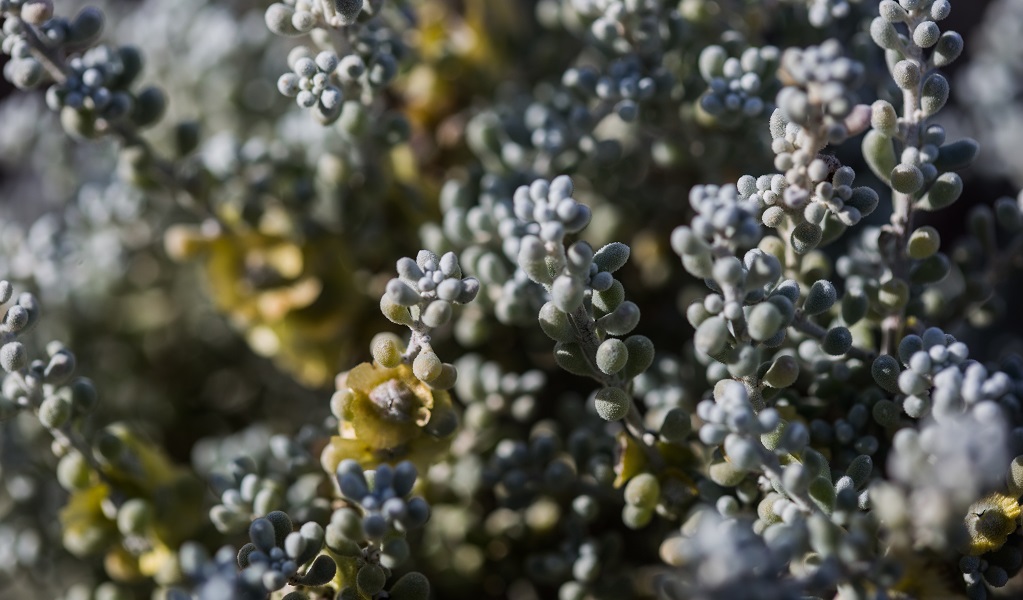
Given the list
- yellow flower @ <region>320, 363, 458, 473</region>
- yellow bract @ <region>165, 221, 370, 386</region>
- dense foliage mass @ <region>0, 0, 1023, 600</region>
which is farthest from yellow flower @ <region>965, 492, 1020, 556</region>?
yellow bract @ <region>165, 221, 370, 386</region>

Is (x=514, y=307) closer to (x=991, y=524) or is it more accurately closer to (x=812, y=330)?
(x=812, y=330)

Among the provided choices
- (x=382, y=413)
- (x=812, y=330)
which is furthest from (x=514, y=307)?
(x=812, y=330)

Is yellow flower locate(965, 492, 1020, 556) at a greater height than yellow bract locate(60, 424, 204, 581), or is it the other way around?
yellow flower locate(965, 492, 1020, 556)

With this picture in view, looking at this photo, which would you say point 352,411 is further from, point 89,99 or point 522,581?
point 89,99

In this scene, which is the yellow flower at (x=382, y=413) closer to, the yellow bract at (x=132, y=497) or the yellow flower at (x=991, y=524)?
the yellow bract at (x=132, y=497)

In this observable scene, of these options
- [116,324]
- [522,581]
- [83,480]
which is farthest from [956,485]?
[116,324]

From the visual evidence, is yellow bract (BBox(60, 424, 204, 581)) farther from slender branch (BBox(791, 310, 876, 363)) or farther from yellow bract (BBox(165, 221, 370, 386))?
slender branch (BBox(791, 310, 876, 363))

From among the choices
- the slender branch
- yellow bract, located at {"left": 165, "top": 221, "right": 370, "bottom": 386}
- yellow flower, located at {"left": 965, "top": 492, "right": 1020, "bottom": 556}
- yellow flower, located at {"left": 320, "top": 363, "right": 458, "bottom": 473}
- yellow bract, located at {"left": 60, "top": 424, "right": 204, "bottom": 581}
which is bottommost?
yellow bract, located at {"left": 60, "top": 424, "right": 204, "bottom": 581}
